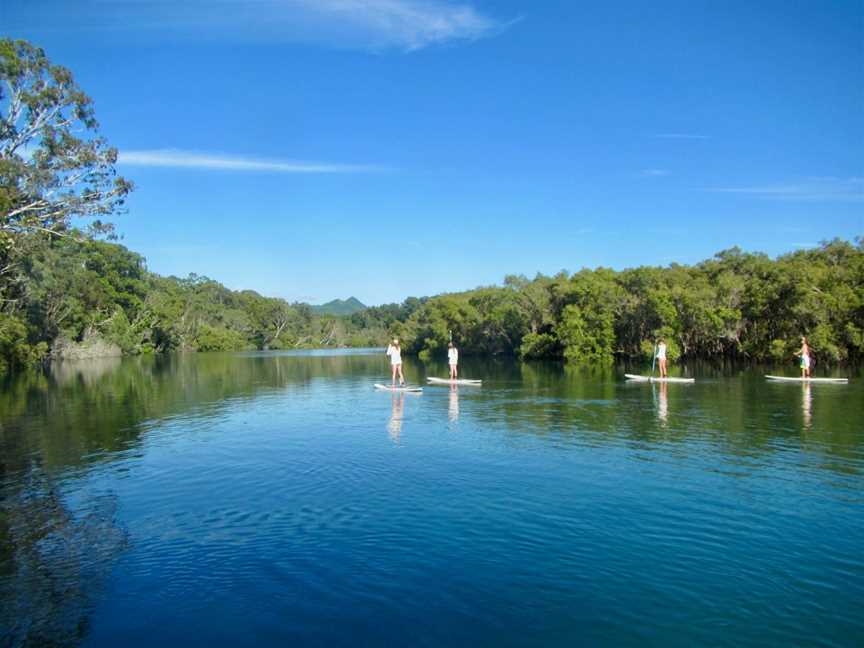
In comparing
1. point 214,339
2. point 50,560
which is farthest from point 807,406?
point 214,339

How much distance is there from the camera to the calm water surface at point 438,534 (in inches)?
294

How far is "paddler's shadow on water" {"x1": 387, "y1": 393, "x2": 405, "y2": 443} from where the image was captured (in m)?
19.5

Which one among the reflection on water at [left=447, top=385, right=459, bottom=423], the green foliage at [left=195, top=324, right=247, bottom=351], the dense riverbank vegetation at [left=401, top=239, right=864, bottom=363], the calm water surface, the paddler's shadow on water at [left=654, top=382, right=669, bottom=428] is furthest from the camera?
the green foliage at [left=195, top=324, right=247, bottom=351]

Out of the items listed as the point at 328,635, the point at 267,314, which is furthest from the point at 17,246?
the point at 267,314

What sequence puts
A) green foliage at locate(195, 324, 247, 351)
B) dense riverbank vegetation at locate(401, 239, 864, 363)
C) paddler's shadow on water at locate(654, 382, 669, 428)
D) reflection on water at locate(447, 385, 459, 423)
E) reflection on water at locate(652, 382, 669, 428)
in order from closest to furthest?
paddler's shadow on water at locate(654, 382, 669, 428) < reflection on water at locate(652, 382, 669, 428) < reflection on water at locate(447, 385, 459, 423) < dense riverbank vegetation at locate(401, 239, 864, 363) < green foliage at locate(195, 324, 247, 351)

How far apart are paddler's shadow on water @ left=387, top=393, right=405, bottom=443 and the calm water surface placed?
1.25 feet

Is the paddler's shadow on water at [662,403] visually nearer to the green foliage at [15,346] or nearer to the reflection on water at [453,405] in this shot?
the reflection on water at [453,405]

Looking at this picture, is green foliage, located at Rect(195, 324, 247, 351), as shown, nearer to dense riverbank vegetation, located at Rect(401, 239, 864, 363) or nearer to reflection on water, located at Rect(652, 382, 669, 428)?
dense riverbank vegetation, located at Rect(401, 239, 864, 363)

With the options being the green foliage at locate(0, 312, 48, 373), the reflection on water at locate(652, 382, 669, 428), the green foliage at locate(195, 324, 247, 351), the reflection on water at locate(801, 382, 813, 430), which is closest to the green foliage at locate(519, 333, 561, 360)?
the reflection on water at locate(652, 382, 669, 428)

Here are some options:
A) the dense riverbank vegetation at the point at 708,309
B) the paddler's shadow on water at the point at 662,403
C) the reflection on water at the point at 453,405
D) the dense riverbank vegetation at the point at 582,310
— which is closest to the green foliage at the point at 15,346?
the dense riverbank vegetation at the point at 582,310

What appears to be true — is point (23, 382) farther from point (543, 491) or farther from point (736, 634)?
point (736, 634)

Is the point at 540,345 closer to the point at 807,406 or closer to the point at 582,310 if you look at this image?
the point at 582,310

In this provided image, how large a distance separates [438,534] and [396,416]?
1339 cm

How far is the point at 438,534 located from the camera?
10281 mm
